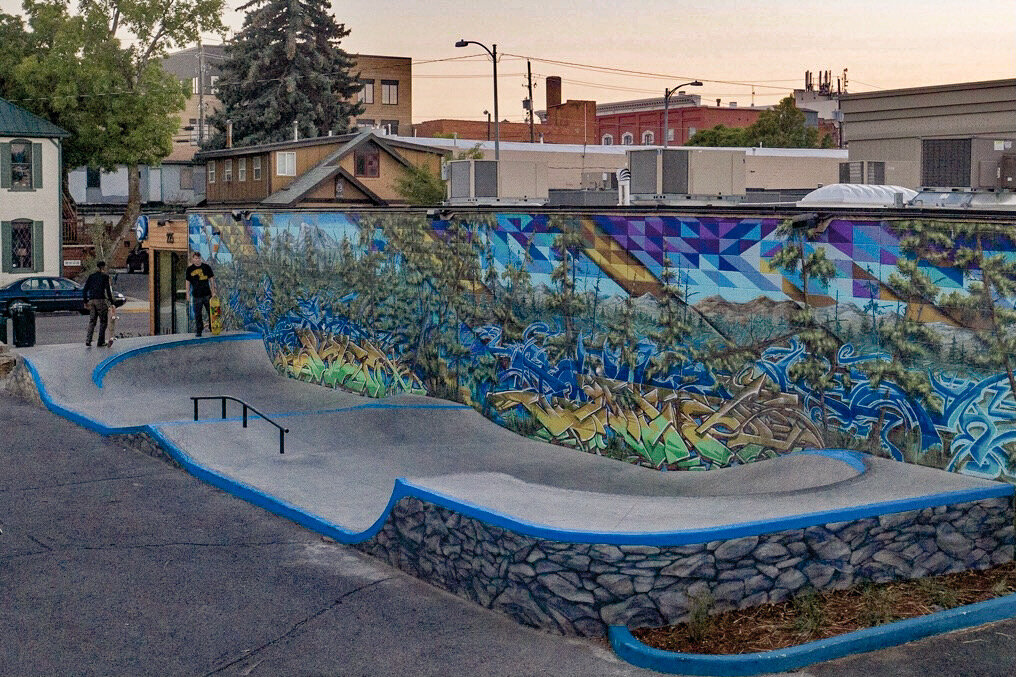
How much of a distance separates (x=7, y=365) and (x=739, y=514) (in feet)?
67.8

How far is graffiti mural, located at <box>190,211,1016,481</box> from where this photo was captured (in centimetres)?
1344

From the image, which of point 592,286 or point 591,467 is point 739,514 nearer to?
point 591,467

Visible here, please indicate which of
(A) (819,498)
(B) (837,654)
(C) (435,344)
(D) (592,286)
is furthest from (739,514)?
(C) (435,344)

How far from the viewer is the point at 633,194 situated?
19.1 m

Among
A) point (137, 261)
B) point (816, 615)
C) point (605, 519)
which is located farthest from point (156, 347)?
point (137, 261)

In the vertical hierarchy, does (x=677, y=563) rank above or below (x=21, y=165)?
below

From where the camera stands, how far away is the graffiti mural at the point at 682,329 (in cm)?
1344

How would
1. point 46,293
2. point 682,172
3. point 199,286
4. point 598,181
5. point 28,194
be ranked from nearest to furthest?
1. point 682,172
2. point 199,286
3. point 46,293
4. point 598,181
5. point 28,194

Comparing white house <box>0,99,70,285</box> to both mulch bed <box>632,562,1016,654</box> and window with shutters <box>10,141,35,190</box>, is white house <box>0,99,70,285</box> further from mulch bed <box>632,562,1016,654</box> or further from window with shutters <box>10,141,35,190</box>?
mulch bed <box>632,562,1016,654</box>

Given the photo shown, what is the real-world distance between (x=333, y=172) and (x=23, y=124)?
12.4 metres

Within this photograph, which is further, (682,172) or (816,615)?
(682,172)

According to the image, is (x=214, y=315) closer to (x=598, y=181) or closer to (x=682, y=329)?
(x=682, y=329)

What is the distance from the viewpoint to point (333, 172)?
175 feet

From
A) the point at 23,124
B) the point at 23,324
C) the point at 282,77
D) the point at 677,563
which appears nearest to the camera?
the point at 677,563
